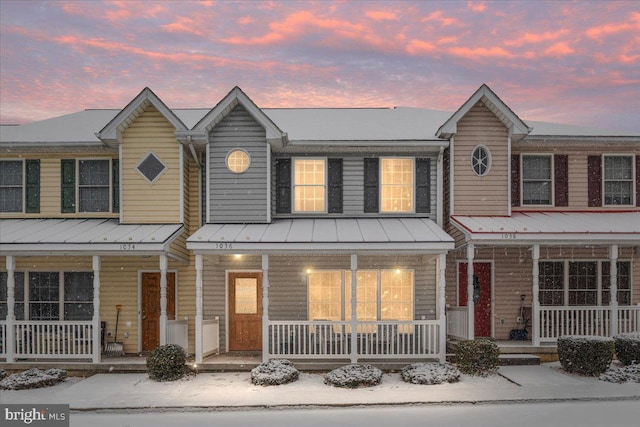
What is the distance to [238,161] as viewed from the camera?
16.3 metres

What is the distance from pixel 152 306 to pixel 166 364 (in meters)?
3.30

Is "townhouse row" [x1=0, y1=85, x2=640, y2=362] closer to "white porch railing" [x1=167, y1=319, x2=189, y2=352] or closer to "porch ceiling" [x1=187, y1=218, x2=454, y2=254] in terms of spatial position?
"white porch railing" [x1=167, y1=319, x2=189, y2=352]

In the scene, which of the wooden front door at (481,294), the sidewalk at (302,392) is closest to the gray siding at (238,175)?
the sidewalk at (302,392)

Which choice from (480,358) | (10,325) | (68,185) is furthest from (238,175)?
(480,358)

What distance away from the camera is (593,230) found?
15445 mm

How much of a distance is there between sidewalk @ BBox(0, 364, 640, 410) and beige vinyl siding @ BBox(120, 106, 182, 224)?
4554 mm

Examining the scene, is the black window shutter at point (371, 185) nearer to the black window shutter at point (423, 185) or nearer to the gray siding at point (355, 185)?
the gray siding at point (355, 185)

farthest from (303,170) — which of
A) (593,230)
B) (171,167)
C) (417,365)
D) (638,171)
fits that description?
(638,171)

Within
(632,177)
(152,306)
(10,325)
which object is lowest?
(10,325)

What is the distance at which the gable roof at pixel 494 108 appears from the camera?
16.2 metres

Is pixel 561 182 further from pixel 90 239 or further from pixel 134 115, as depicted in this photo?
pixel 90 239

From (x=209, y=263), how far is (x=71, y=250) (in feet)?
12.3

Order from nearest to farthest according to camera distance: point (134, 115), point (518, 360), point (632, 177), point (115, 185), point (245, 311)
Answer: point (518, 360) < point (134, 115) < point (245, 311) < point (115, 185) < point (632, 177)

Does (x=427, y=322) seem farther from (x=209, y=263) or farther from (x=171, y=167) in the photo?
(x=171, y=167)
